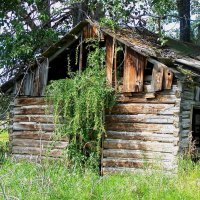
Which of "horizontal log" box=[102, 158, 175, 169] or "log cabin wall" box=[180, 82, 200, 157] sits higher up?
"log cabin wall" box=[180, 82, 200, 157]

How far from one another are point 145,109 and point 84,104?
5.42ft

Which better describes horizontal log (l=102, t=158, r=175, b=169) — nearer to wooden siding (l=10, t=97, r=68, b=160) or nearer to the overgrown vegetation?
the overgrown vegetation

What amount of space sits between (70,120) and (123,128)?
4.91 feet

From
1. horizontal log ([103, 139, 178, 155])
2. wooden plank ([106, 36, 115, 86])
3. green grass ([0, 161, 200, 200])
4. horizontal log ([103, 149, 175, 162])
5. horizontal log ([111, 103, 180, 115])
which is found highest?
wooden plank ([106, 36, 115, 86])

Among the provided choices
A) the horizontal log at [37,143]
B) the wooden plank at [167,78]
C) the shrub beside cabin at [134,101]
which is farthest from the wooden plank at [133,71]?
the horizontal log at [37,143]

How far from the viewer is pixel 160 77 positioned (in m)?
10.2

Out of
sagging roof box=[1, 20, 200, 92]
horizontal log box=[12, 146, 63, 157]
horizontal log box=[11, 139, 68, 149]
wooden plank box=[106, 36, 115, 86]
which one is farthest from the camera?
horizontal log box=[12, 146, 63, 157]

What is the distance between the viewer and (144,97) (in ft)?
35.2

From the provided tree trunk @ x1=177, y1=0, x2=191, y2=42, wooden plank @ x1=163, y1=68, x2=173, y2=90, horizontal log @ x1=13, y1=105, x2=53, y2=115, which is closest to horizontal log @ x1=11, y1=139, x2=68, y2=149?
horizontal log @ x1=13, y1=105, x2=53, y2=115

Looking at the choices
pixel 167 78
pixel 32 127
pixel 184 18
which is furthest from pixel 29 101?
pixel 184 18

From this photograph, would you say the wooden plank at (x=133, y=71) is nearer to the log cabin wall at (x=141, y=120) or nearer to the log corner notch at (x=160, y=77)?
the log cabin wall at (x=141, y=120)

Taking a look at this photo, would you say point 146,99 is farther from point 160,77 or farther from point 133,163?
point 133,163

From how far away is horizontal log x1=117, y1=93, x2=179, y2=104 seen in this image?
33.8 ft

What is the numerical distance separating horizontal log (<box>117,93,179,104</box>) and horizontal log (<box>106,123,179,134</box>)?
63cm
